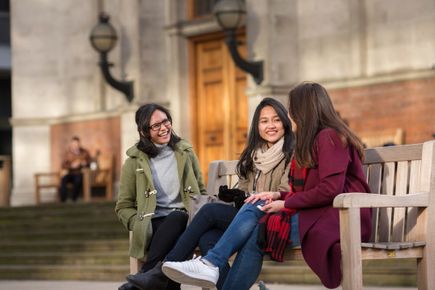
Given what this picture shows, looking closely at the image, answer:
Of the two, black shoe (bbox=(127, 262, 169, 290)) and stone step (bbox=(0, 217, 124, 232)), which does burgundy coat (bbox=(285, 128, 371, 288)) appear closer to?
black shoe (bbox=(127, 262, 169, 290))

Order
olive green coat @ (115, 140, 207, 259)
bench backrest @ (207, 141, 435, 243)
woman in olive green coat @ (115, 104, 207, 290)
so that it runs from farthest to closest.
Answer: woman in olive green coat @ (115, 104, 207, 290) → olive green coat @ (115, 140, 207, 259) → bench backrest @ (207, 141, 435, 243)

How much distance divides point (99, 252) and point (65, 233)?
1.74 meters

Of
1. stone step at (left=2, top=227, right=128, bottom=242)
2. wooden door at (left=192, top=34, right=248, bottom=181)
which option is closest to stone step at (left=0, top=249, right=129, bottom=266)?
stone step at (left=2, top=227, right=128, bottom=242)

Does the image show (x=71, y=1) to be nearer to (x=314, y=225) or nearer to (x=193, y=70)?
(x=193, y=70)

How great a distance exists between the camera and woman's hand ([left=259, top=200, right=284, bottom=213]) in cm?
657

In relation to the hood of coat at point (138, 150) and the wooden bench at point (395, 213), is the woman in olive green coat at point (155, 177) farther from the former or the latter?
the wooden bench at point (395, 213)

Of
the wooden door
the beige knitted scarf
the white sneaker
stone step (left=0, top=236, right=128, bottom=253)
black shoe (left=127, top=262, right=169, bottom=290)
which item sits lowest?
stone step (left=0, top=236, right=128, bottom=253)

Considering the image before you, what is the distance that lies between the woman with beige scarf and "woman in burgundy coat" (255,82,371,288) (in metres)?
0.49

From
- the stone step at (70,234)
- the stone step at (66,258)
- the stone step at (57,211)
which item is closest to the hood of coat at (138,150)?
the stone step at (66,258)

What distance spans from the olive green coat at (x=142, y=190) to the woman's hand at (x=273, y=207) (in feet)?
4.05

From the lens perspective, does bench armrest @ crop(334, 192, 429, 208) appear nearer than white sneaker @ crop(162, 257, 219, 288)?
Yes

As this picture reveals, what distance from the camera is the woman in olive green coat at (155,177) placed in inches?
305

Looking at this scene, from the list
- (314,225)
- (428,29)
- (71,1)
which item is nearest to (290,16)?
(428,29)

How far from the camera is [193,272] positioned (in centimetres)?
647
